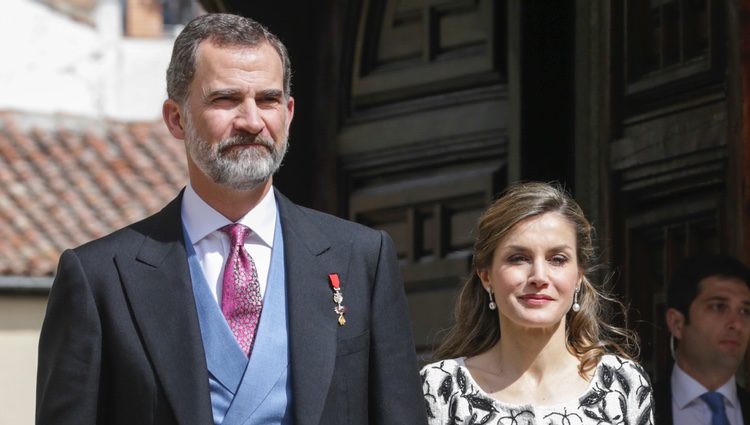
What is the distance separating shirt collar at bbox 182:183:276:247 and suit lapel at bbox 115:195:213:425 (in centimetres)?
3

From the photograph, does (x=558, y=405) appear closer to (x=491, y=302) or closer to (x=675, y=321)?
(x=491, y=302)

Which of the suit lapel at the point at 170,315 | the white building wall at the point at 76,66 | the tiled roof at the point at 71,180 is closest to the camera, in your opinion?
the suit lapel at the point at 170,315

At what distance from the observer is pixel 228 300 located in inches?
162

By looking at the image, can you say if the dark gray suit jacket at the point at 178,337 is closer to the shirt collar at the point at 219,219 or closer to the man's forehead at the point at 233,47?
the shirt collar at the point at 219,219

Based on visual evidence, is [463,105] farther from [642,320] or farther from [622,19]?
[642,320]

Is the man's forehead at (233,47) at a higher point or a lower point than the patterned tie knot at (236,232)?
higher

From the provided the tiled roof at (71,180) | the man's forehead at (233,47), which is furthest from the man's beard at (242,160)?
the tiled roof at (71,180)

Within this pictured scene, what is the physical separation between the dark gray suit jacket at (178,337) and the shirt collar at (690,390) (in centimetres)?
141

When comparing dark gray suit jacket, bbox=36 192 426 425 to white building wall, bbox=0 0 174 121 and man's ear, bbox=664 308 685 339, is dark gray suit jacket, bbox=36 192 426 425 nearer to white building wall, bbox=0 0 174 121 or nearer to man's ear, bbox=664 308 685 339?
man's ear, bbox=664 308 685 339

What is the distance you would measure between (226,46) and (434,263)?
2190mm

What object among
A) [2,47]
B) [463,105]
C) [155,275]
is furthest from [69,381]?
[2,47]

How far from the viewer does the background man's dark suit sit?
17.8 ft

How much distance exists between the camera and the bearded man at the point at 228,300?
13.3ft

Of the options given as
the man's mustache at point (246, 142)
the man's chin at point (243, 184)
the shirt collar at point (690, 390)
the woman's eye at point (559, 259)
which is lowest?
the shirt collar at point (690, 390)
